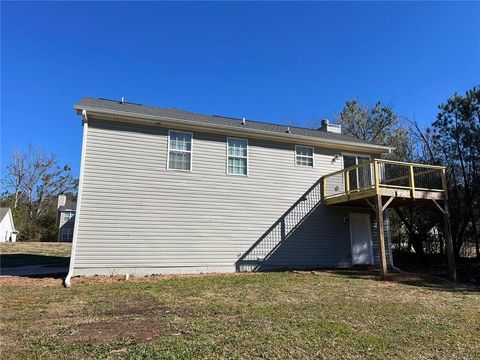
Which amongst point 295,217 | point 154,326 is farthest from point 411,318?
point 295,217

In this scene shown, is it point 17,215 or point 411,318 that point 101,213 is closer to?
point 411,318

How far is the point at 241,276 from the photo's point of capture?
37.2ft

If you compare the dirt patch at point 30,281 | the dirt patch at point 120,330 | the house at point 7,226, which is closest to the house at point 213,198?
the dirt patch at point 30,281

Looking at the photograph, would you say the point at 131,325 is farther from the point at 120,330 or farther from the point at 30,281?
the point at 30,281

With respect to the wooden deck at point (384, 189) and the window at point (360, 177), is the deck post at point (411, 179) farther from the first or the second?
the window at point (360, 177)

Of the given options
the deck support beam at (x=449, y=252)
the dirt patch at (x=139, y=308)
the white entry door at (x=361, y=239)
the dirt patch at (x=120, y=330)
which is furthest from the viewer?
the white entry door at (x=361, y=239)

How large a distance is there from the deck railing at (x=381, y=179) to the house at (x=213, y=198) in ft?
0.18

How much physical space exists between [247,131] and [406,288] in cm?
689

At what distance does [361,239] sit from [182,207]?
7216 millimetres

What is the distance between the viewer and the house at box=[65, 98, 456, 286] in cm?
1123

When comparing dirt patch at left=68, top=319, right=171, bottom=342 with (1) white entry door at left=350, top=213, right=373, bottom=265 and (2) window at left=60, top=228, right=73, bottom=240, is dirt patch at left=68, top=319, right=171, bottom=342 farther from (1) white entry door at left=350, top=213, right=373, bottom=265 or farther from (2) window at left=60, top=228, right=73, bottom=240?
(2) window at left=60, top=228, right=73, bottom=240

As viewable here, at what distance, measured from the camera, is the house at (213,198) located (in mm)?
11227

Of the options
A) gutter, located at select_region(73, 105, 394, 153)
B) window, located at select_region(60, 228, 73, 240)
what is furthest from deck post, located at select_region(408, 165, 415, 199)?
window, located at select_region(60, 228, 73, 240)

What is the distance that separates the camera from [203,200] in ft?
40.7
